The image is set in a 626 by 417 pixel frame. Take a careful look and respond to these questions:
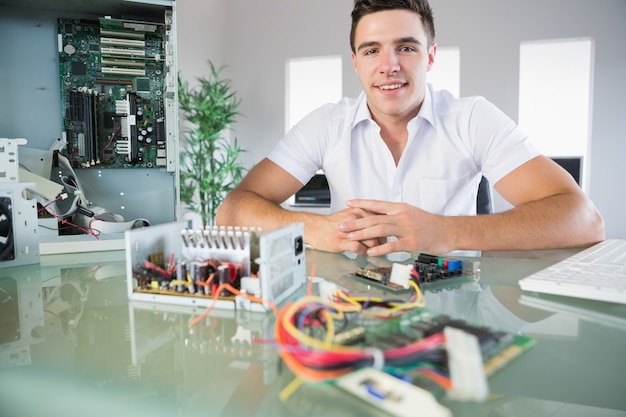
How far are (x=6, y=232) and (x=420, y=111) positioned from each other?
1.25 metres

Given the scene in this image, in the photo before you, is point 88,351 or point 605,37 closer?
point 88,351

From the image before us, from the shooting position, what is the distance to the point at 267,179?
165 centimetres

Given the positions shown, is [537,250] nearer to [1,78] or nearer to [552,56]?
[1,78]

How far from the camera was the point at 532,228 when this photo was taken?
1167mm

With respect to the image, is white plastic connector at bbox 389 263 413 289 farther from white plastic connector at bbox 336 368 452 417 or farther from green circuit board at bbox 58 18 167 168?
green circuit board at bbox 58 18 167 168

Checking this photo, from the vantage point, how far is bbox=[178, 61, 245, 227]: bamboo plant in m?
3.76

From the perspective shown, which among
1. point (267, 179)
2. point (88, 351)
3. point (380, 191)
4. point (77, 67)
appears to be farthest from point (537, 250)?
point (77, 67)

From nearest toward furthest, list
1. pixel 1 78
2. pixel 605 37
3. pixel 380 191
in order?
pixel 1 78
pixel 380 191
pixel 605 37

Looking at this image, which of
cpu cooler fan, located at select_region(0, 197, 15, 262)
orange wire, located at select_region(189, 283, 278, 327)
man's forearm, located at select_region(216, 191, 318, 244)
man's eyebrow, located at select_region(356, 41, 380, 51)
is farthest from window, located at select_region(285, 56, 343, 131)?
orange wire, located at select_region(189, 283, 278, 327)

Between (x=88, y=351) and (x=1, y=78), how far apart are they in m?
1.30

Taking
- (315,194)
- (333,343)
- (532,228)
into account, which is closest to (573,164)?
(315,194)

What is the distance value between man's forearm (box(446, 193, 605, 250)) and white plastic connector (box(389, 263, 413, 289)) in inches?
14.3

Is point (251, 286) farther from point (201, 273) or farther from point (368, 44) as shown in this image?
point (368, 44)

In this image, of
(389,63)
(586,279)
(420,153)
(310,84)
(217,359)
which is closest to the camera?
(217,359)
